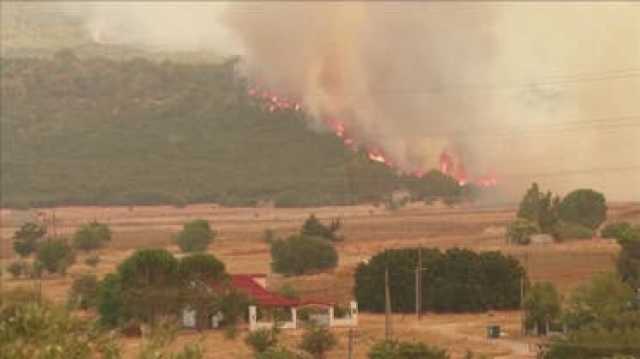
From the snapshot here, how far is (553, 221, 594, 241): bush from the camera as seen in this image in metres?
98.7

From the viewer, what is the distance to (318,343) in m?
50.4

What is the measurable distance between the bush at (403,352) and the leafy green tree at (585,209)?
6285 centimetres

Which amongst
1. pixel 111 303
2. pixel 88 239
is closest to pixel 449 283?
pixel 111 303

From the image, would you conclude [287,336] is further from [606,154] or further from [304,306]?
[606,154]

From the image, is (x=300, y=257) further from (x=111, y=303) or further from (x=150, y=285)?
(x=111, y=303)

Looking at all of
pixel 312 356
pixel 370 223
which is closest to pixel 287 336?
pixel 312 356

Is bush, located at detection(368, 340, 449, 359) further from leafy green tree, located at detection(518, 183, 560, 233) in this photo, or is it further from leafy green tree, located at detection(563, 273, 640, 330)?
leafy green tree, located at detection(518, 183, 560, 233)

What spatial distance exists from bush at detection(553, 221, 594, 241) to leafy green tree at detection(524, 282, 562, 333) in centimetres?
4019

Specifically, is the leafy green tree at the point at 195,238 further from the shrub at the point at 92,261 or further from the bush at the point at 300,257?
the bush at the point at 300,257

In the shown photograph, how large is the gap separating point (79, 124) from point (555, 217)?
307ft

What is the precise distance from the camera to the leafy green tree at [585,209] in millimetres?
106188

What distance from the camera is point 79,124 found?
606ft

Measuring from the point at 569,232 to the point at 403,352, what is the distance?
189ft

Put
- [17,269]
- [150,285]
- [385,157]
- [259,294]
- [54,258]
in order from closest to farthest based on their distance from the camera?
[150,285]
[259,294]
[17,269]
[54,258]
[385,157]
